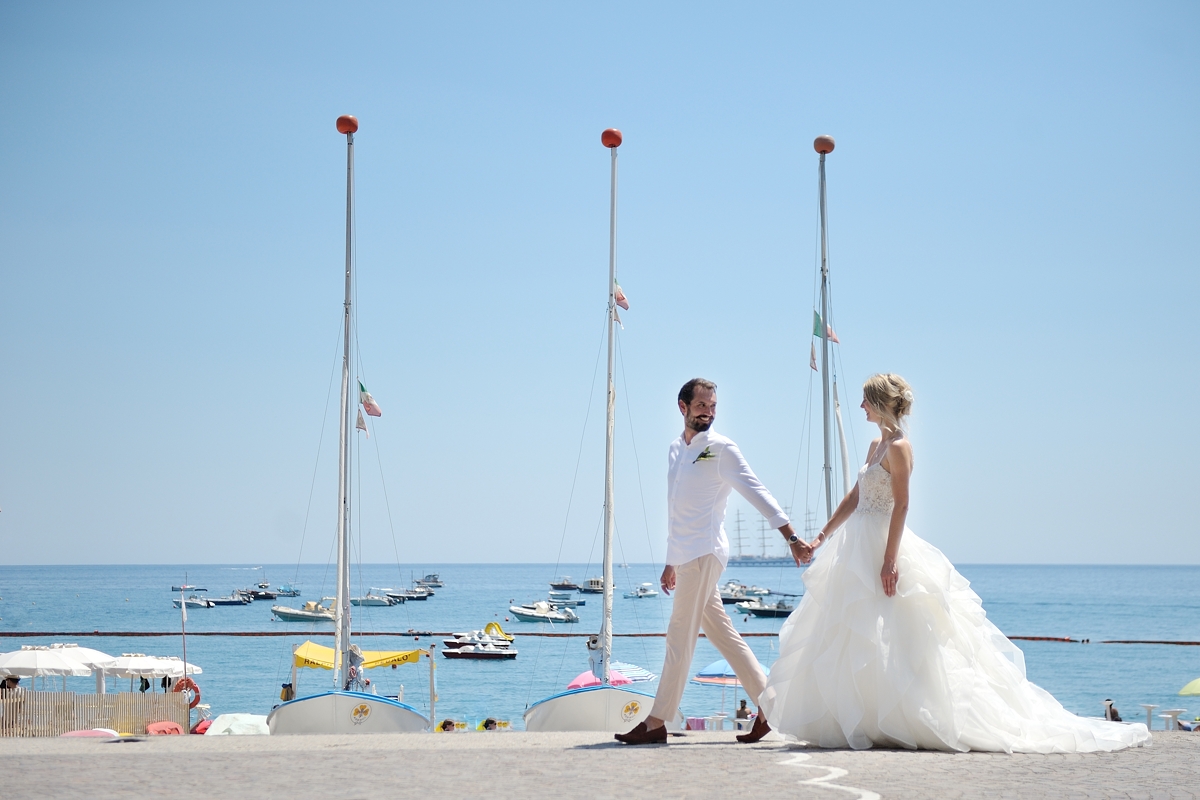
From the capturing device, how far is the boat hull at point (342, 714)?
738 inches

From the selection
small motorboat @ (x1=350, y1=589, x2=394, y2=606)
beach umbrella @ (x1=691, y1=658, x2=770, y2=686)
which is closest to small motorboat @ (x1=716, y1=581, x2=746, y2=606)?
small motorboat @ (x1=350, y1=589, x2=394, y2=606)

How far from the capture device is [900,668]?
5.69 meters

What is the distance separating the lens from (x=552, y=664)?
73.6 meters

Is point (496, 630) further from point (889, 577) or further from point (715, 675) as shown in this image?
point (889, 577)

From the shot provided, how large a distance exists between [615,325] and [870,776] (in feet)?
72.0

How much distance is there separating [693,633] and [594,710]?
41.3 feet

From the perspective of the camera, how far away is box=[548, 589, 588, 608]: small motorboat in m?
137

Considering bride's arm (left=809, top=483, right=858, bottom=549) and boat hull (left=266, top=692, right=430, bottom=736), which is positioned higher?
bride's arm (left=809, top=483, right=858, bottom=549)

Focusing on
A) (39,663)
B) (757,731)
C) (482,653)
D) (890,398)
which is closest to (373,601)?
(482,653)

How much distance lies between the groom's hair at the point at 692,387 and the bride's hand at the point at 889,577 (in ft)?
4.54

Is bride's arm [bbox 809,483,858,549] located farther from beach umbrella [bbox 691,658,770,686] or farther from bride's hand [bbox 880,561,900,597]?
beach umbrella [bbox 691,658,770,686]

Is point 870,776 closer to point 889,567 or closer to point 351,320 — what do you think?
point 889,567

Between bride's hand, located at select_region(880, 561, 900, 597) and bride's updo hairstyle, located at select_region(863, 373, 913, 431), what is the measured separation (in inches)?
31.0

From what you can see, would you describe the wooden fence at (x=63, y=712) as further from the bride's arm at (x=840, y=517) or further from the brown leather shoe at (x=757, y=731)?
the bride's arm at (x=840, y=517)
